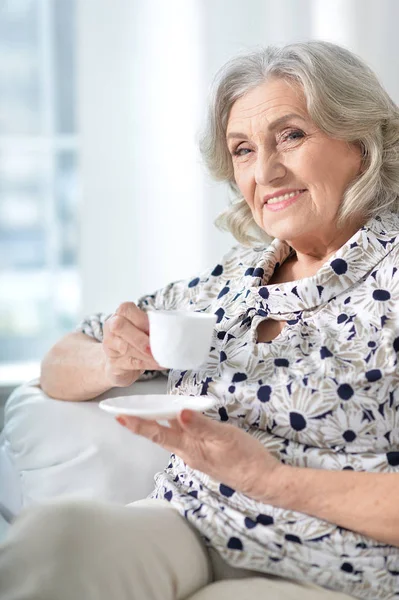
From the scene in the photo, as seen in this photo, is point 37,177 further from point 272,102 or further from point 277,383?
point 277,383

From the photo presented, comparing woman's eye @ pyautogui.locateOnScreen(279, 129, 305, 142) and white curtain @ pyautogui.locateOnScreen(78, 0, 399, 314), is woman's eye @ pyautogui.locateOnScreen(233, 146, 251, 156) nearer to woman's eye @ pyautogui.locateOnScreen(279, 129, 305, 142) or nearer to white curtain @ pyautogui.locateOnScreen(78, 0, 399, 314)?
woman's eye @ pyautogui.locateOnScreen(279, 129, 305, 142)

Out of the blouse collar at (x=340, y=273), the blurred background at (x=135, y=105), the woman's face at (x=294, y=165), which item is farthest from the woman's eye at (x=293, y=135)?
the blurred background at (x=135, y=105)

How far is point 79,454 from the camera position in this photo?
5.89ft

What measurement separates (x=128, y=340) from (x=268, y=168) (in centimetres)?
46

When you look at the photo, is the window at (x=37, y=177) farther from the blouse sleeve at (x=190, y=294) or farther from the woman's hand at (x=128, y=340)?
the woman's hand at (x=128, y=340)

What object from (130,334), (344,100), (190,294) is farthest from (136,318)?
(344,100)

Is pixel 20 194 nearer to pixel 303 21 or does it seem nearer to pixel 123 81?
pixel 123 81

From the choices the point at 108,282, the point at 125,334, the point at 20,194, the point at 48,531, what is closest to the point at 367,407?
the point at 125,334

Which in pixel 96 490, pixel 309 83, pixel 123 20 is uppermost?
pixel 123 20

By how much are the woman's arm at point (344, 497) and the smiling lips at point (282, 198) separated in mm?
563

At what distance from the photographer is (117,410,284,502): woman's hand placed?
133 cm

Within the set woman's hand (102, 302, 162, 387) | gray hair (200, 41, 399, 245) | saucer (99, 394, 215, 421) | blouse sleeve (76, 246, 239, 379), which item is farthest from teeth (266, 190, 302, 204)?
saucer (99, 394, 215, 421)

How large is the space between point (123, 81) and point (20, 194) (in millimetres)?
629

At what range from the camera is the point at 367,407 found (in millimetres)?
1427
